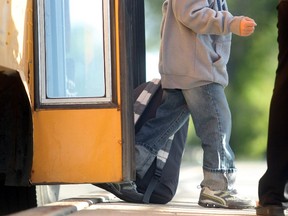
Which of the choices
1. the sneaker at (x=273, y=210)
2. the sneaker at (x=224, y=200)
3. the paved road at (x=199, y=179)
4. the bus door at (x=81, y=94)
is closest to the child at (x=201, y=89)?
the sneaker at (x=224, y=200)

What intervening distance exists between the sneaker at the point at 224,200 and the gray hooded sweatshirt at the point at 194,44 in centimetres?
45

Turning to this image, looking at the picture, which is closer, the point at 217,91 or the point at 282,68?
the point at 282,68

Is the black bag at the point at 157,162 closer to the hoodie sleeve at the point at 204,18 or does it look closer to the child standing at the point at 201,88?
the child standing at the point at 201,88

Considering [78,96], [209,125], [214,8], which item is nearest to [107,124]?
[78,96]

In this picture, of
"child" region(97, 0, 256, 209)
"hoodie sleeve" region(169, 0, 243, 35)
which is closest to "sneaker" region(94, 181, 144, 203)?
"child" region(97, 0, 256, 209)

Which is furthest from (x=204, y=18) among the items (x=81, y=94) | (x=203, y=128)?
(x=81, y=94)

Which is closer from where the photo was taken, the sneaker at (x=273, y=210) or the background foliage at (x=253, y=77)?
the sneaker at (x=273, y=210)

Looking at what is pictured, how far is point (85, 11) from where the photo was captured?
3768 millimetres

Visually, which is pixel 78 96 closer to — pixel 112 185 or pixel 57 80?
pixel 57 80

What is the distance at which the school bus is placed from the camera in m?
3.66

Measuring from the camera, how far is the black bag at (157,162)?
13.0 ft

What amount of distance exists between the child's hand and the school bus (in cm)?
45

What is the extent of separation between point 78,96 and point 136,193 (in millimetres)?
495

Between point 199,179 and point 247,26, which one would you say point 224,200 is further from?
point 199,179
